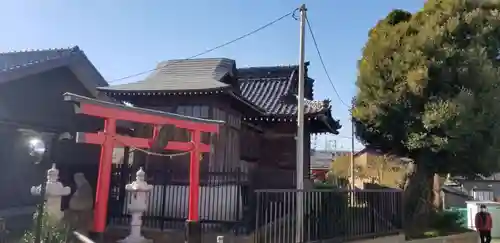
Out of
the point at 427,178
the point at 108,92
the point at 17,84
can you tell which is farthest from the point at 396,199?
the point at 17,84

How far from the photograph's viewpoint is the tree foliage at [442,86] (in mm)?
12328

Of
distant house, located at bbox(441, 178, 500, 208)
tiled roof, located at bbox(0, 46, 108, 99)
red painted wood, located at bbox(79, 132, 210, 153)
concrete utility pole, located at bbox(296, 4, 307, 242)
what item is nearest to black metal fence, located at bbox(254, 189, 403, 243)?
concrete utility pole, located at bbox(296, 4, 307, 242)

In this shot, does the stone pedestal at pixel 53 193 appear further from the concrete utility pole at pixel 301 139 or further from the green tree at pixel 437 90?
the green tree at pixel 437 90

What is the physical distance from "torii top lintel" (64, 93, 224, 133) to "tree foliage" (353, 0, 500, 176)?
6940mm

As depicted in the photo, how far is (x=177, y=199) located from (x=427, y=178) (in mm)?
8847

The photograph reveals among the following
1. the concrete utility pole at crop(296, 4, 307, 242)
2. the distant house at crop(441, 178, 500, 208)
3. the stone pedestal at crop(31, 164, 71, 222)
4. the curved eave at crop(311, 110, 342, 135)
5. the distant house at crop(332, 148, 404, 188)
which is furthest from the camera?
the distant house at crop(441, 178, 500, 208)

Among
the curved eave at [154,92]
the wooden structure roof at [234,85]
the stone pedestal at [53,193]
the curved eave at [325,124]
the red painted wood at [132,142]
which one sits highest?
A: the wooden structure roof at [234,85]

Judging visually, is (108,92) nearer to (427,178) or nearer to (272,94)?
(272,94)

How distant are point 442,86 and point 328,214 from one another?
20.3 ft

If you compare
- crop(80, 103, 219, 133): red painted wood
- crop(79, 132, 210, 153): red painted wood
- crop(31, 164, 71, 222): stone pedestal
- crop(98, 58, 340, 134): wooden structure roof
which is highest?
crop(98, 58, 340, 134): wooden structure roof

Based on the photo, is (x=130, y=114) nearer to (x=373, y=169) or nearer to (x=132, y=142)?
(x=132, y=142)

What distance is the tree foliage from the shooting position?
12328 millimetres

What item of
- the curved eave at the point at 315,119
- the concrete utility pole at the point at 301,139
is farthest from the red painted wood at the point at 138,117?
the curved eave at the point at 315,119

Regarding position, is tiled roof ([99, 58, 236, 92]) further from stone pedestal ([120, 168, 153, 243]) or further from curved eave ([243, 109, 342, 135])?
stone pedestal ([120, 168, 153, 243])
